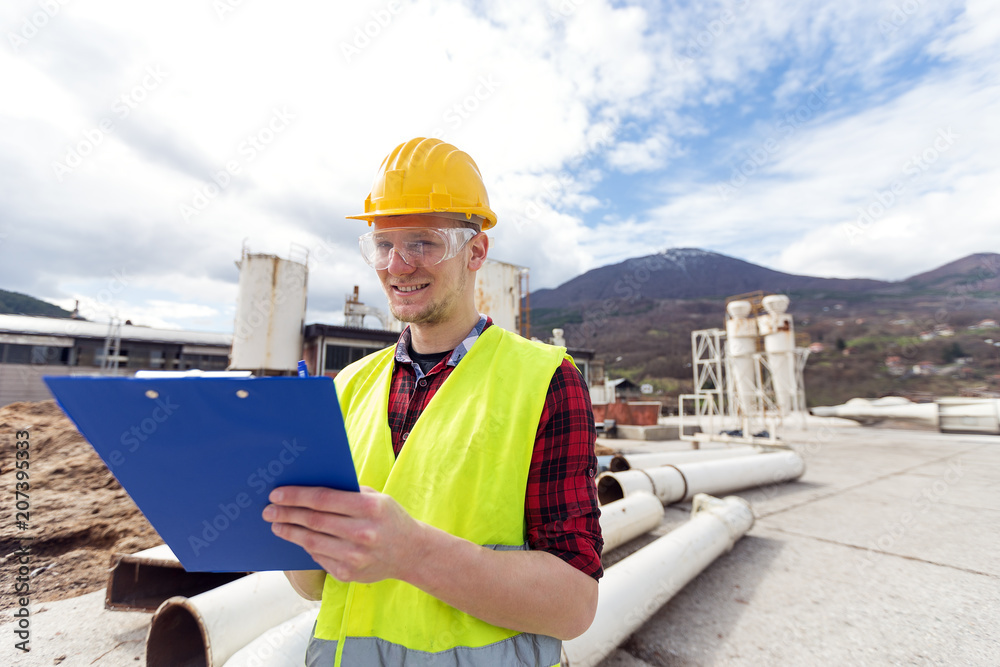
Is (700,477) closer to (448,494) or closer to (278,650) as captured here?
(278,650)

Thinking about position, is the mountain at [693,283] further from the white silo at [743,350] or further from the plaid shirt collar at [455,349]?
the plaid shirt collar at [455,349]

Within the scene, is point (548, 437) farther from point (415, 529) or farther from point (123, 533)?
point (123, 533)

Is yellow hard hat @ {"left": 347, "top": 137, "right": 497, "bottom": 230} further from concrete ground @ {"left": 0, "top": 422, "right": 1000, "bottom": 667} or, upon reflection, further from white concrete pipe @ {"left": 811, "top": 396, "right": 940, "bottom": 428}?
white concrete pipe @ {"left": 811, "top": 396, "right": 940, "bottom": 428}

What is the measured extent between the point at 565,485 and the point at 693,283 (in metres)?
199

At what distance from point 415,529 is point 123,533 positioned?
5902 mm

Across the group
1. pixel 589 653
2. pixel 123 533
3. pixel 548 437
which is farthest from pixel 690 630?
pixel 123 533

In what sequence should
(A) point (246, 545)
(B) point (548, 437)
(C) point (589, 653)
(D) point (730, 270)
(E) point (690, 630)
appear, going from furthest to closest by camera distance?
(D) point (730, 270), (E) point (690, 630), (C) point (589, 653), (B) point (548, 437), (A) point (246, 545)

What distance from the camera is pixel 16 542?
4.36 meters

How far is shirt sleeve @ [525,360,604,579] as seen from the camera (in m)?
1.20

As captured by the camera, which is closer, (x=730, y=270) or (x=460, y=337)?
(x=460, y=337)

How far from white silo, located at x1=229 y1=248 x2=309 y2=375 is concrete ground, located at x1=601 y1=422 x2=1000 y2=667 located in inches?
499

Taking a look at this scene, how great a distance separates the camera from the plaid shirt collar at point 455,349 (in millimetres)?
1531

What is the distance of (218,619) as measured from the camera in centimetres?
272
